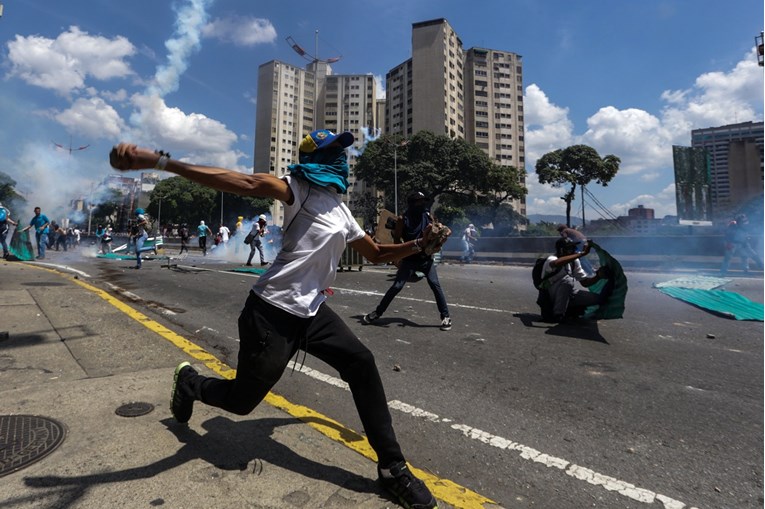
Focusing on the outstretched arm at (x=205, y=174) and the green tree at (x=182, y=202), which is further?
the green tree at (x=182, y=202)

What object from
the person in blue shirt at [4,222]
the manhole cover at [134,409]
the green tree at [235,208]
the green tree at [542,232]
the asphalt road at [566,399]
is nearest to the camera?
the asphalt road at [566,399]

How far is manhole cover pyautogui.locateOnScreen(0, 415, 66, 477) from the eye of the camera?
2092 mm

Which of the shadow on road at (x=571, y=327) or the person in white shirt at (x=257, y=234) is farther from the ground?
the person in white shirt at (x=257, y=234)

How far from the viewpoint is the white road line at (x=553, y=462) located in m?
2.08

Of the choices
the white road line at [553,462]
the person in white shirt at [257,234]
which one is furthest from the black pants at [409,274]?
the person in white shirt at [257,234]

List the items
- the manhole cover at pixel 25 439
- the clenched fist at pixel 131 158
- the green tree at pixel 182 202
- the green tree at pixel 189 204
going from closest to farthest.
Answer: the clenched fist at pixel 131 158 < the manhole cover at pixel 25 439 < the green tree at pixel 182 202 < the green tree at pixel 189 204

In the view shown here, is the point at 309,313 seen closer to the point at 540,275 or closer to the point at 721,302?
the point at 540,275

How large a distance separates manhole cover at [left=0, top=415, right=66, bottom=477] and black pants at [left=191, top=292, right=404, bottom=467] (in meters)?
1.00

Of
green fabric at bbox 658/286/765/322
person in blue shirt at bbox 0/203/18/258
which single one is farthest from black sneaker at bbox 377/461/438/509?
person in blue shirt at bbox 0/203/18/258

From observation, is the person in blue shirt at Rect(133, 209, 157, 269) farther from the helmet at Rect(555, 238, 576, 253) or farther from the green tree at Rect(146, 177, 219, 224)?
the green tree at Rect(146, 177, 219, 224)

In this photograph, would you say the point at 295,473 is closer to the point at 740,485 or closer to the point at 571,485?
the point at 571,485

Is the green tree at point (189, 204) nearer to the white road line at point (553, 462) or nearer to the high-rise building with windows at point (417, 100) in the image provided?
the high-rise building with windows at point (417, 100)

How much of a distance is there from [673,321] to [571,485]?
518 centimetres

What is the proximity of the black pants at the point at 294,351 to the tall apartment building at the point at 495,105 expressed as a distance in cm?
9941
